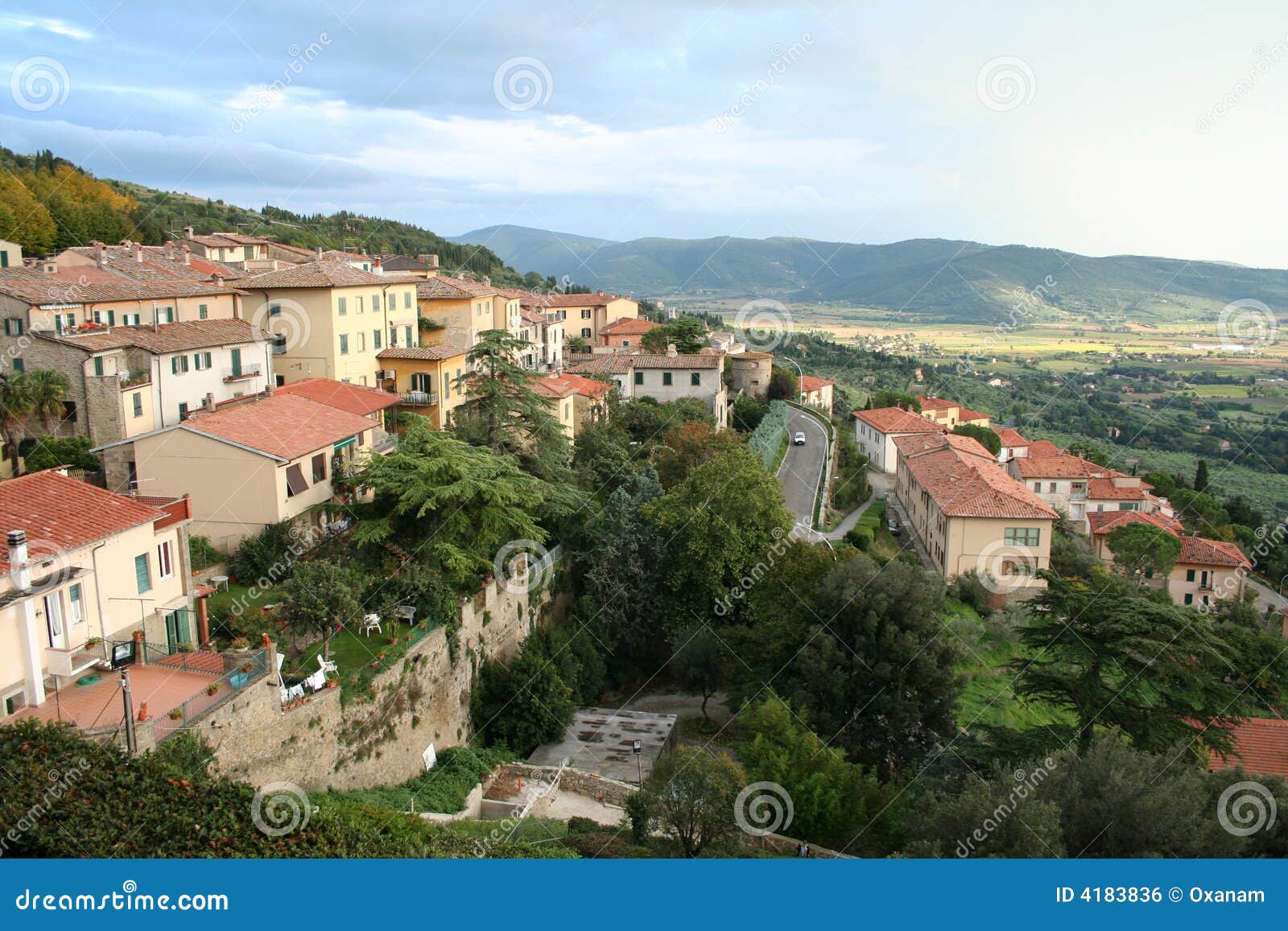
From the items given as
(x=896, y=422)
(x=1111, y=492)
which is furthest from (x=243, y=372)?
(x=1111, y=492)

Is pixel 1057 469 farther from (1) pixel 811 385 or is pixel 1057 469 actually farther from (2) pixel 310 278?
(2) pixel 310 278

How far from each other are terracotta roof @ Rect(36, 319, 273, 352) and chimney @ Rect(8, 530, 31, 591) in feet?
39.5

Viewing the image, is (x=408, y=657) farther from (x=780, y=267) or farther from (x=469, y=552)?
(x=780, y=267)

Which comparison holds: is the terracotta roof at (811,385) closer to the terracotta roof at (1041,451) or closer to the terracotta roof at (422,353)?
the terracotta roof at (1041,451)

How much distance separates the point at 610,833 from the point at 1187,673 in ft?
44.1

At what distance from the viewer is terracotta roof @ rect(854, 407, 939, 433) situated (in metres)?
55.1

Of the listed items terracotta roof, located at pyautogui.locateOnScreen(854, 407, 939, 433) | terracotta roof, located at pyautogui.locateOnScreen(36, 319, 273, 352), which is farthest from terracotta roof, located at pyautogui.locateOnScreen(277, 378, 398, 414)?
terracotta roof, located at pyautogui.locateOnScreen(854, 407, 939, 433)

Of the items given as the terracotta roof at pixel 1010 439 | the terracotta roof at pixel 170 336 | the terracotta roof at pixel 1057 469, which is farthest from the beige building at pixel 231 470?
the terracotta roof at pixel 1010 439

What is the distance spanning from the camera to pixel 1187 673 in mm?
19812

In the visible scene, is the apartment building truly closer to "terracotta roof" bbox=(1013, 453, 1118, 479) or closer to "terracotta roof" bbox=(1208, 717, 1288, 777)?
"terracotta roof" bbox=(1013, 453, 1118, 479)

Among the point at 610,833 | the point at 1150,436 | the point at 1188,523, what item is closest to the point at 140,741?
the point at 610,833

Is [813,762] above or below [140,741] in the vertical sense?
below

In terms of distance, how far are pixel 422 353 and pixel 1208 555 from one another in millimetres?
40547

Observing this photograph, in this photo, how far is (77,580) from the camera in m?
13.8
